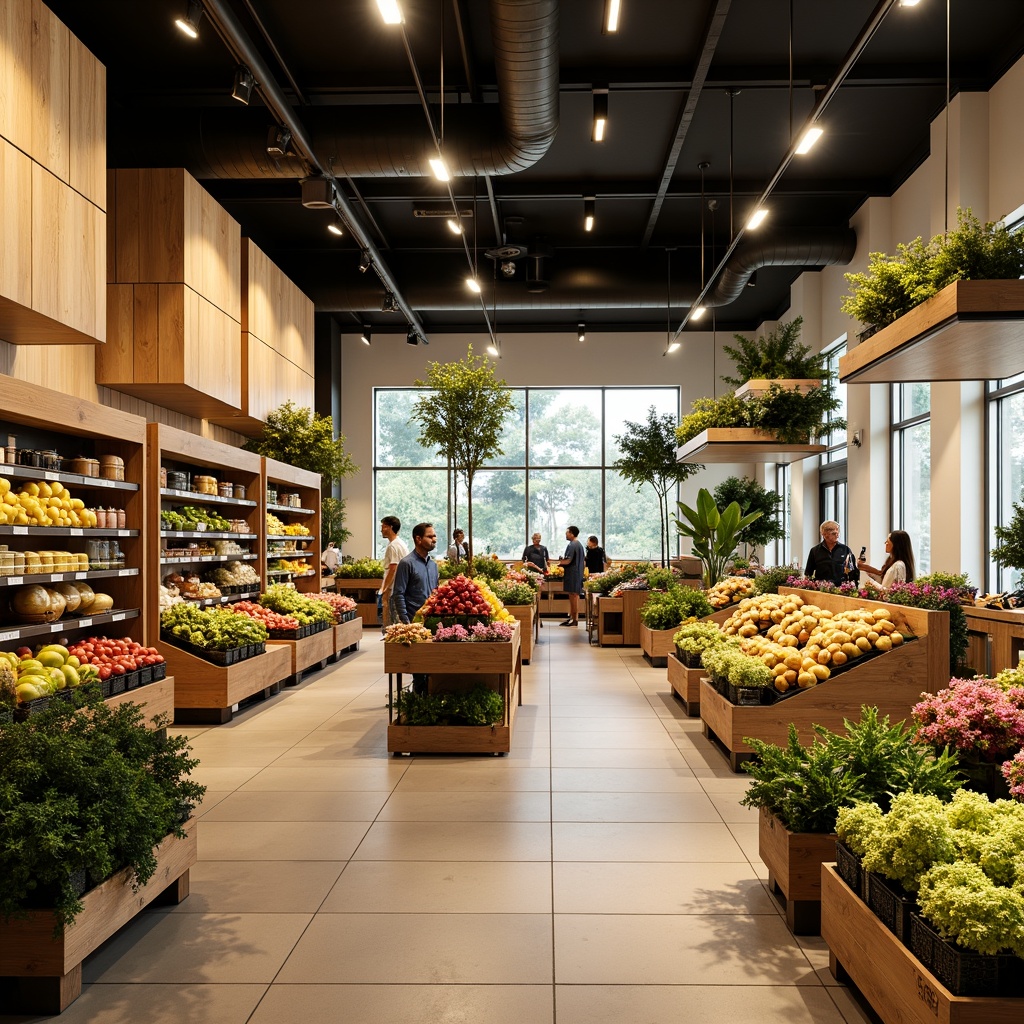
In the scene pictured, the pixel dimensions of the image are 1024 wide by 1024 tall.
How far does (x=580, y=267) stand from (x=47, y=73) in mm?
8730

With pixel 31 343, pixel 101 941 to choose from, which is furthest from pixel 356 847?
pixel 31 343

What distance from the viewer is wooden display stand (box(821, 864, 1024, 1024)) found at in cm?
204

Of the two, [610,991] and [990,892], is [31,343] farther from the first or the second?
[990,892]

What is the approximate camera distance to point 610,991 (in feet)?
9.14

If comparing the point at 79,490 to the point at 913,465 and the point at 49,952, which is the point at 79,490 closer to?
Result: the point at 49,952

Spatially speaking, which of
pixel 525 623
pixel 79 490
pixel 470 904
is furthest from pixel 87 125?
pixel 525 623

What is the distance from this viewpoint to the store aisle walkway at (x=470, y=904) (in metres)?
2.73

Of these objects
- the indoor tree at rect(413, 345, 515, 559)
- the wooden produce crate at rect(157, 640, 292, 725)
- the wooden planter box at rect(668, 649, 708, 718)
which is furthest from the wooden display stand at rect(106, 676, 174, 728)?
the wooden planter box at rect(668, 649, 708, 718)

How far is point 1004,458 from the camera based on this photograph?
8.72m

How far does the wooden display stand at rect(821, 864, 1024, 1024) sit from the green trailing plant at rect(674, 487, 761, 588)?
713 centimetres

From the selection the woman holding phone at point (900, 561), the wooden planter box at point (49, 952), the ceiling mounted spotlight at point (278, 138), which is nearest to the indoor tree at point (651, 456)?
the woman holding phone at point (900, 561)

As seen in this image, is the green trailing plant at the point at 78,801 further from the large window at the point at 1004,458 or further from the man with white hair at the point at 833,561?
the large window at the point at 1004,458

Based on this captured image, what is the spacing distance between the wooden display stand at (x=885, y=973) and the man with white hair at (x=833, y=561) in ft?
20.9

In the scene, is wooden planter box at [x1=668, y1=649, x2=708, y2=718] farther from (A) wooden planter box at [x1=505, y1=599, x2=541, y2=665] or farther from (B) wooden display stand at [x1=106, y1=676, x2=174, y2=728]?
(B) wooden display stand at [x1=106, y1=676, x2=174, y2=728]
